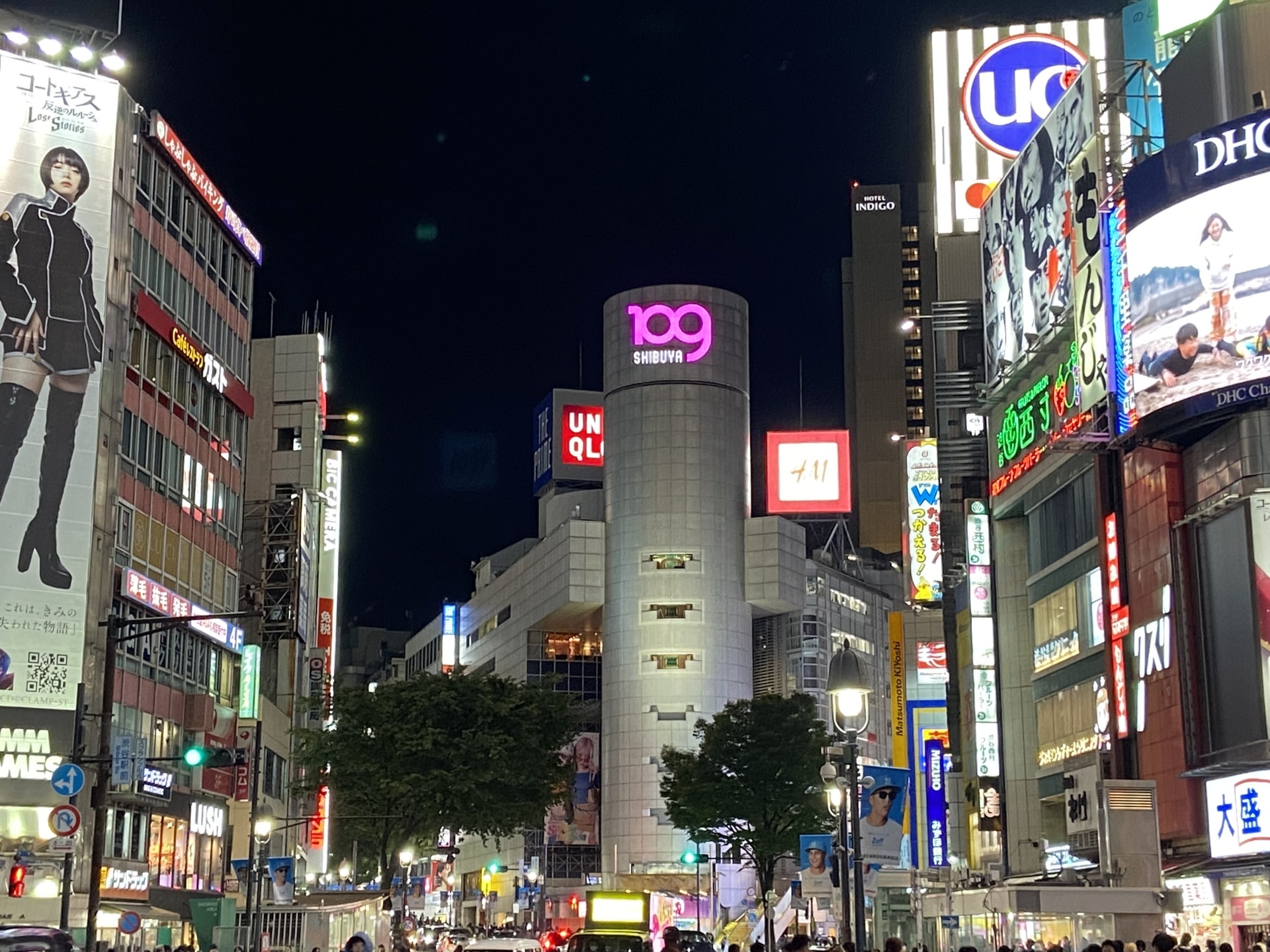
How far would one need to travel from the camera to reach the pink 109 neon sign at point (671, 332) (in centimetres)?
13738

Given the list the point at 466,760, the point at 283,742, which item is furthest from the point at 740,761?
the point at 283,742


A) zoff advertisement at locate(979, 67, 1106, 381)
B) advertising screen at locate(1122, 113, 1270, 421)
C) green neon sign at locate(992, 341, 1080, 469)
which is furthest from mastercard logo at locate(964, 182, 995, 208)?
advertising screen at locate(1122, 113, 1270, 421)

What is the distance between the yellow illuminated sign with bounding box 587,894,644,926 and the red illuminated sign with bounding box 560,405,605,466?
107030 millimetres

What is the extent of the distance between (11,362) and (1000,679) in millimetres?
37687

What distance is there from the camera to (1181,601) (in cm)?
4388

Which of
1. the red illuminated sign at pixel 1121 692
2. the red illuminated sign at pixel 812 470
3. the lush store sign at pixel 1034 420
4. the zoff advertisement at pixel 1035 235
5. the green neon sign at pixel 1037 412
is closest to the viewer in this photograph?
the red illuminated sign at pixel 1121 692

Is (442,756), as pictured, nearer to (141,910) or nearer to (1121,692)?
(141,910)

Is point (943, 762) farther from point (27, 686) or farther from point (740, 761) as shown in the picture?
point (27, 686)

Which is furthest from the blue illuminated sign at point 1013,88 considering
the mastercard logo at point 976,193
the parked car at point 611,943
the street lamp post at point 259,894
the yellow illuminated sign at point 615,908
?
the parked car at point 611,943

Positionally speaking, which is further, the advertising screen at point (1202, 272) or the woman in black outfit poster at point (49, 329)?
the woman in black outfit poster at point (49, 329)

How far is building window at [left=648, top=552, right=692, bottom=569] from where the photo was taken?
442 ft

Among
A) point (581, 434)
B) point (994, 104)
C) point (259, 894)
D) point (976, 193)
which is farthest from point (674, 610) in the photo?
point (259, 894)

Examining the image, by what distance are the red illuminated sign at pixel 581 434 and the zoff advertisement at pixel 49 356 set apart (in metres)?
88.6

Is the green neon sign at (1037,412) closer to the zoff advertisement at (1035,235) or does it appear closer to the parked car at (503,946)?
the zoff advertisement at (1035,235)
